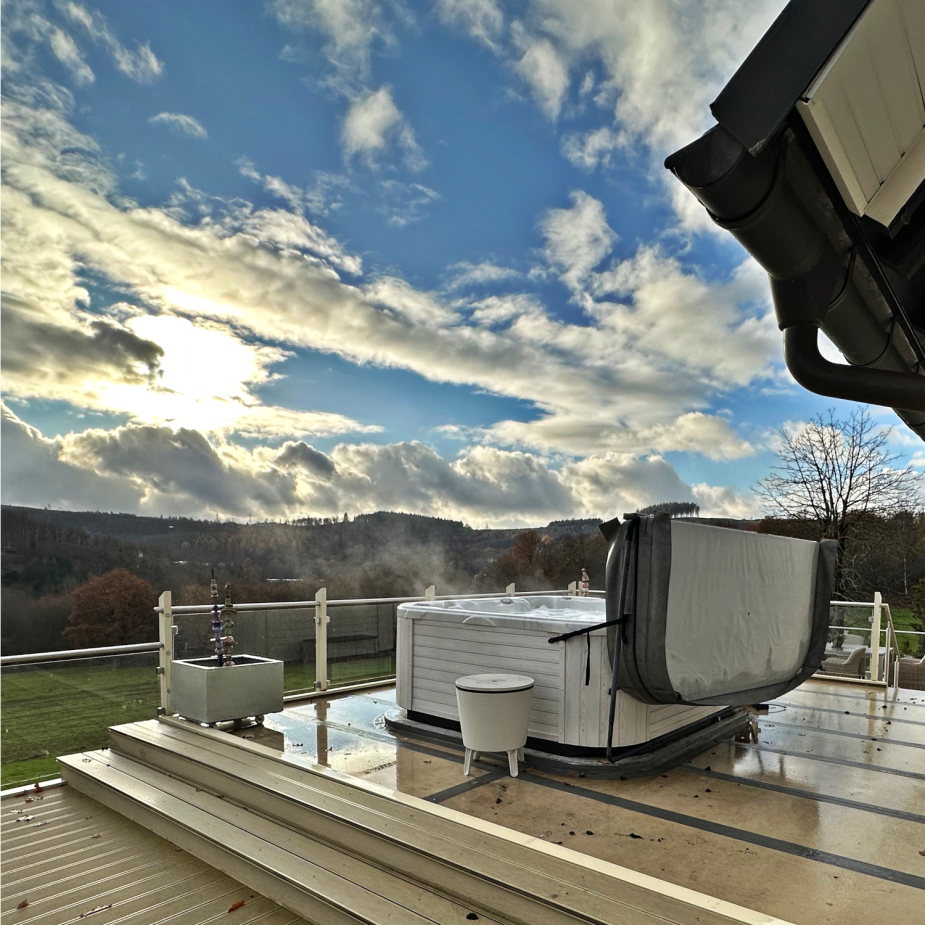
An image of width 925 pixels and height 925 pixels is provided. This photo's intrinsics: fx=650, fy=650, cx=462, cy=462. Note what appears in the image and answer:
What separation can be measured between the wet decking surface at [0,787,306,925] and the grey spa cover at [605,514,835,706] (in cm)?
209

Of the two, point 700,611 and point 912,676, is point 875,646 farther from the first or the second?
point 700,611

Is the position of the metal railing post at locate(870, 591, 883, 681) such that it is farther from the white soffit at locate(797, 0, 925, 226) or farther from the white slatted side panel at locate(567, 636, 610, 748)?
the white soffit at locate(797, 0, 925, 226)

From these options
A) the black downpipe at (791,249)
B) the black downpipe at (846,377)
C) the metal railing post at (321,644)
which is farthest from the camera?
the metal railing post at (321,644)

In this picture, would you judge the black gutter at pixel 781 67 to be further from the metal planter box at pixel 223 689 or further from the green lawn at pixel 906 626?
the green lawn at pixel 906 626

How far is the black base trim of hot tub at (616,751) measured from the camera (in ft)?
12.4

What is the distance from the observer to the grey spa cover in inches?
139

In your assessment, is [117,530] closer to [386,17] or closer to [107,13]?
[107,13]

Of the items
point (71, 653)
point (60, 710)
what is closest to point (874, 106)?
point (71, 653)

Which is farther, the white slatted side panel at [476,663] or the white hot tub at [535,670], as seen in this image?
the white slatted side panel at [476,663]

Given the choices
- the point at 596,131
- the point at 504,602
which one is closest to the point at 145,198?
the point at 596,131

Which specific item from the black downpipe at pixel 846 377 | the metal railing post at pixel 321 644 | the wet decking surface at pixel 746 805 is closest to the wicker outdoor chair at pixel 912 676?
the wet decking surface at pixel 746 805

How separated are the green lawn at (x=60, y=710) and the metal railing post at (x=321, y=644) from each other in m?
1.39

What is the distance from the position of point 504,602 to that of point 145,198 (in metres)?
6.29

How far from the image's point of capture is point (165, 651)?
4906 millimetres
